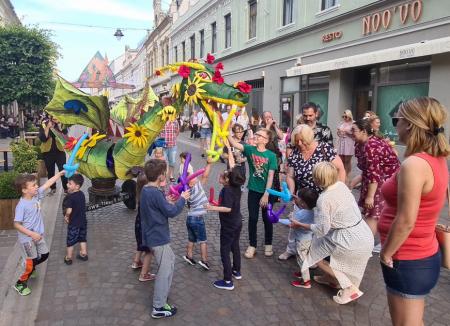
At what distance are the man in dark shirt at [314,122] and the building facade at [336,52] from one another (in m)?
5.15

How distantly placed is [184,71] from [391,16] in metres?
8.02

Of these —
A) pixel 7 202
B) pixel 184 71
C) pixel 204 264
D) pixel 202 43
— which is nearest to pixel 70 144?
pixel 7 202

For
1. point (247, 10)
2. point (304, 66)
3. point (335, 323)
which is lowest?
point (335, 323)

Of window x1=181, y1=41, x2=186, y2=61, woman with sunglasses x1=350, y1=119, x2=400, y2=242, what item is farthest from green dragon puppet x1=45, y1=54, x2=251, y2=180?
window x1=181, y1=41, x2=186, y2=61

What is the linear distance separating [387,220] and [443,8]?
8889mm

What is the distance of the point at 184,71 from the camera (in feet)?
16.3

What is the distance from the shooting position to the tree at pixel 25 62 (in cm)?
1445

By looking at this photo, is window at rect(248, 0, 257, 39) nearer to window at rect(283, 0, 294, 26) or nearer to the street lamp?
window at rect(283, 0, 294, 26)

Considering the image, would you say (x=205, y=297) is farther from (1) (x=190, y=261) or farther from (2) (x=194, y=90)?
(2) (x=194, y=90)

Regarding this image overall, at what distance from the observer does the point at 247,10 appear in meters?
18.7

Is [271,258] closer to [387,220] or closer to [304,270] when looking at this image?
[304,270]

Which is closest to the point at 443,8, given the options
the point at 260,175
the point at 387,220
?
the point at 260,175

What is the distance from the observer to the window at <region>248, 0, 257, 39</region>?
18.3 meters

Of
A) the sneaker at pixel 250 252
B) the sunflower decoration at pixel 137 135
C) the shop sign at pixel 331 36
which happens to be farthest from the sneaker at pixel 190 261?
the shop sign at pixel 331 36
